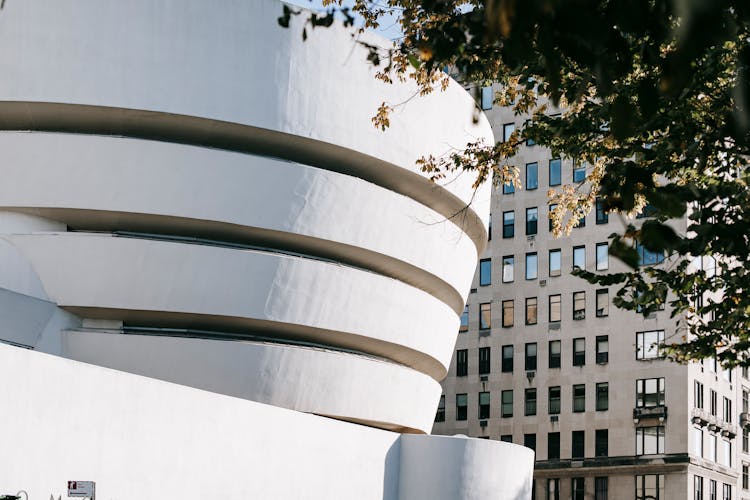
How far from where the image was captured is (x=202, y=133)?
24219 mm

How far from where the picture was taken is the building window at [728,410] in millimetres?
58562

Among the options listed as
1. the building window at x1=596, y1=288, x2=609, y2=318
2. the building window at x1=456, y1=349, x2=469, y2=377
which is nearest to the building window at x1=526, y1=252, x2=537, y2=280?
the building window at x1=596, y1=288, x2=609, y2=318

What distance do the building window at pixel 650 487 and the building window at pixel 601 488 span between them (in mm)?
1601

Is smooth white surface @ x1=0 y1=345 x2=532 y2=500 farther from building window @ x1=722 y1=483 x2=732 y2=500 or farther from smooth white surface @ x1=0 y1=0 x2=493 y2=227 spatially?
building window @ x1=722 y1=483 x2=732 y2=500

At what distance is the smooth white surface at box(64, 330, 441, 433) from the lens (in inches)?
918

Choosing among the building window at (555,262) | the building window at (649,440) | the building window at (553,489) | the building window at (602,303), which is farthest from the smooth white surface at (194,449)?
Result: the building window at (555,262)

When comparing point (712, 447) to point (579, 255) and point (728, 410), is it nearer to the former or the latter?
point (728, 410)

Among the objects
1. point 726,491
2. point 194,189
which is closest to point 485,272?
point 726,491

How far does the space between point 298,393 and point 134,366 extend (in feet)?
12.2

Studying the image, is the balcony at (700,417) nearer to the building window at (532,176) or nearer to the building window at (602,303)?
the building window at (602,303)

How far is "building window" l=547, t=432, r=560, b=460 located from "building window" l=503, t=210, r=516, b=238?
1118 cm

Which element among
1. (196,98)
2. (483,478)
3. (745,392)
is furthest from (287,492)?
(745,392)

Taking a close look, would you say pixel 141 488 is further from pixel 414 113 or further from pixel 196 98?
pixel 414 113

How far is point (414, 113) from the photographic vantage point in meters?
26.6
